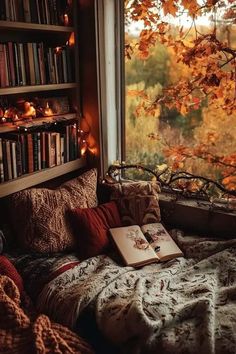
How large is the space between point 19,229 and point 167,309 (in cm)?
90

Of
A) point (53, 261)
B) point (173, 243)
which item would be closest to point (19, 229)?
point (53, 261)

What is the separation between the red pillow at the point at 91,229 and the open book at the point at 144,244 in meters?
0.06

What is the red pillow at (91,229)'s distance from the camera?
1.92 meters

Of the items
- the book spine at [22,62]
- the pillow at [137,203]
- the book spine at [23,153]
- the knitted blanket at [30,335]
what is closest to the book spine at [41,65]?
the book spine at [22,62]

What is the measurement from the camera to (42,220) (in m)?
1.90

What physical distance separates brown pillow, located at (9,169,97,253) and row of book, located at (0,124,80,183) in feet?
0.52

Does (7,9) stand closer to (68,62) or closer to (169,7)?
(68,62)

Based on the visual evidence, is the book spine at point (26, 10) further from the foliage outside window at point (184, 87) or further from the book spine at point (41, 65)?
the foliage outside window at point (184, 87)

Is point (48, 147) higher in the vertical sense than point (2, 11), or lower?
lower

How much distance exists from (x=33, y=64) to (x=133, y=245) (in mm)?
1161

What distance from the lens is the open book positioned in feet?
6.14

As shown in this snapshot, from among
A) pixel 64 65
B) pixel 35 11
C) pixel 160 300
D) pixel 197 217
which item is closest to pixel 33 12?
pixel 35 11

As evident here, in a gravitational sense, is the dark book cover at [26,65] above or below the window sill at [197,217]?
above

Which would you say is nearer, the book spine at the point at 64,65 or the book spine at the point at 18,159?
the book spine at the point at 18,159
